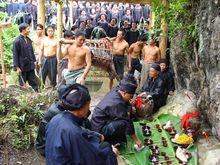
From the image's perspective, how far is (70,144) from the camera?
3.11m

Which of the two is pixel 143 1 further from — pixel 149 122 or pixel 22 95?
pixel 22 95

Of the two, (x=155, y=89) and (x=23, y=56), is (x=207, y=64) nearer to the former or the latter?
(x=155, y=89)

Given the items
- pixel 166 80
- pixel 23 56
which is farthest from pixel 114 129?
pixel 23 56

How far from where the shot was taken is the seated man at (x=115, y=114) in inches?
225

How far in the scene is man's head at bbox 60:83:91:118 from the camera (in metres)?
3.22

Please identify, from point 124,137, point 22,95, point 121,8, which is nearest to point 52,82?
point 22,95

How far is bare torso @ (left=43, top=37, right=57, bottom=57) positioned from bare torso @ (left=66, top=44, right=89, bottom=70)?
59.3 inches

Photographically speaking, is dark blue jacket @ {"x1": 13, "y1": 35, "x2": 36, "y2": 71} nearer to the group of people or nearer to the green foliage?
the group of people

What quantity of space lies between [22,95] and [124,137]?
2431 millimetres

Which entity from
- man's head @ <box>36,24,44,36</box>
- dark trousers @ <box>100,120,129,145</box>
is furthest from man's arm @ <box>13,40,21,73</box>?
dark trousers @ <box>100,120,129,145</box>

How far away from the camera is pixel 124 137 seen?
618cm

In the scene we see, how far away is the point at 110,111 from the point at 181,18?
12.4 ft

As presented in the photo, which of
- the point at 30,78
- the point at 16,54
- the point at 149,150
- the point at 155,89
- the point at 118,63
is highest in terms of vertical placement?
the point at 16,54

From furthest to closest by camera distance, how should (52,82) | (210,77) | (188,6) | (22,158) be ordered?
(52,82) → (188,6) → (210,77) → (22,158)
